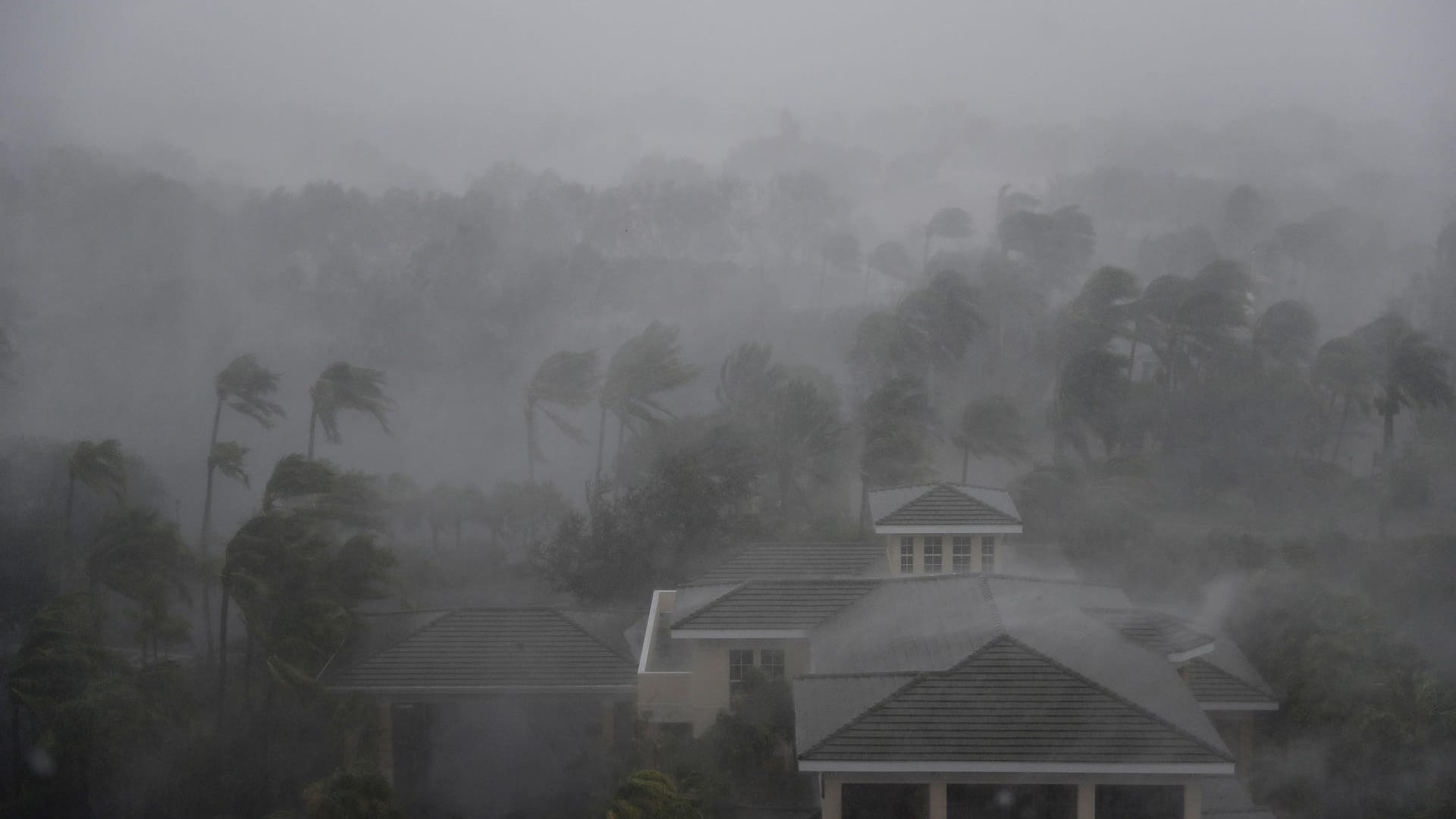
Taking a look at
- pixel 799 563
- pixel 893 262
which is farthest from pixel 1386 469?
pixel 893 262

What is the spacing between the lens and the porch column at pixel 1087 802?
9.88 m

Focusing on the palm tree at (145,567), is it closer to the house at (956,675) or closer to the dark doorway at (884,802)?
the house at (956,675)

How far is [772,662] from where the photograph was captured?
42.8 ft

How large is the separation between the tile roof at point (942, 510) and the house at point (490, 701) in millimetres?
3874

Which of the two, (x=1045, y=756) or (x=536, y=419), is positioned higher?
(x=536, y=419)

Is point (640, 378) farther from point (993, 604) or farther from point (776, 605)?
point (993, 604)

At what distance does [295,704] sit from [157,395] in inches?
1044

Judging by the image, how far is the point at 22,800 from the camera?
1409cm

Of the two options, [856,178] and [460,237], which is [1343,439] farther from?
[856,178]

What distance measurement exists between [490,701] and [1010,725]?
23.6ft

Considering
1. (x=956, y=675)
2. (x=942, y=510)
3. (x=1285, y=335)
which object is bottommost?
(x=956, y=675)

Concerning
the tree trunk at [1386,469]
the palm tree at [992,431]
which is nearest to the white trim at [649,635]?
the palm tree at [992,431]

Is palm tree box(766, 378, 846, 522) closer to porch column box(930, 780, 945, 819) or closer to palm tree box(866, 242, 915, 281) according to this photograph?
porch column box(930, 780, 945, 819)

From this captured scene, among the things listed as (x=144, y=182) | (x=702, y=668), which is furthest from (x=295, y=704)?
(x=144, y=182)
